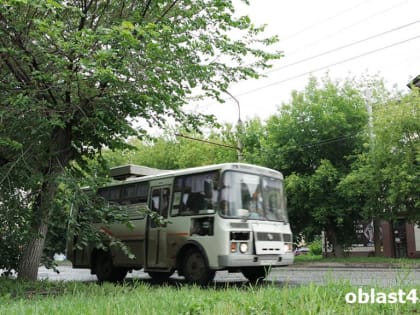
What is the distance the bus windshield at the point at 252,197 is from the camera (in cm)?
1146

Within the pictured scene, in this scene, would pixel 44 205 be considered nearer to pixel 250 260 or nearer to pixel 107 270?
pixel 250 260

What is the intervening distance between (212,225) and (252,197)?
4.19ft

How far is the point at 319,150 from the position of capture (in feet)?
80.4

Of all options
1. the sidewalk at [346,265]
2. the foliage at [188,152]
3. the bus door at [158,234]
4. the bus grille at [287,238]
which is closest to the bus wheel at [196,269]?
the bus door at [158,234]

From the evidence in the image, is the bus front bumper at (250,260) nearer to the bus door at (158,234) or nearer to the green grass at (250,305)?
the bus door at (158,234)

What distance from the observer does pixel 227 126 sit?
1435 inches

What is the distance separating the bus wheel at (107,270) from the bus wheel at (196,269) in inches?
136

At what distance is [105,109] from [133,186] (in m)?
4.45

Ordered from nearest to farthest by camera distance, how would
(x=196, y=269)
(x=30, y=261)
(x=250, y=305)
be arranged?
1. (x=250, y=305)
2. (x=30, y=261)
3. (x=196, y=269)

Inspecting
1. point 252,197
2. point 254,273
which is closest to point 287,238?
point 254,273

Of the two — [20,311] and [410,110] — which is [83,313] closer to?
[20,311]

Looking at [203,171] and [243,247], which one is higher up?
[203,171]

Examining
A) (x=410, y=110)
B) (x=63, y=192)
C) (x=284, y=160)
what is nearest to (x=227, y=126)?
(x=284, y=160)

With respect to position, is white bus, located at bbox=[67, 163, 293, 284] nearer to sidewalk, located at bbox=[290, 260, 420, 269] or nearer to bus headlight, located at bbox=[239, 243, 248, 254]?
bus headlight, located at bbox=[239, 243, 248, 254]
